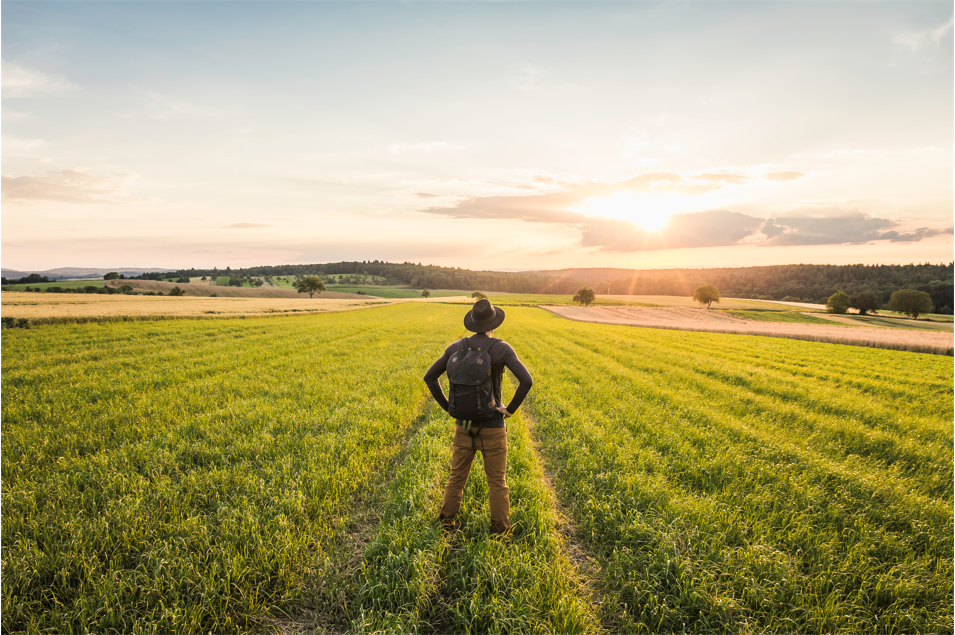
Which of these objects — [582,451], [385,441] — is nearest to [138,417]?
[385,441]

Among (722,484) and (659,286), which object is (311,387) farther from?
(659,286)

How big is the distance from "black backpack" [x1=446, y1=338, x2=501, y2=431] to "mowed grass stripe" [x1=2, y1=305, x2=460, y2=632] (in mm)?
2453

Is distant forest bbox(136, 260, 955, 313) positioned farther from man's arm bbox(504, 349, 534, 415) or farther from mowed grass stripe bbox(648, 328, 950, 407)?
man's arm bbox(504, 349, 534, 415)

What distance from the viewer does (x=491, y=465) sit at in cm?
488

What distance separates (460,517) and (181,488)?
4451 mm

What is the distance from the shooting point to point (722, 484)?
646 centimetres

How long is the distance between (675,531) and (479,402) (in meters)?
3.20

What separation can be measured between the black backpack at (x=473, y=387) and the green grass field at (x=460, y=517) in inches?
62.5

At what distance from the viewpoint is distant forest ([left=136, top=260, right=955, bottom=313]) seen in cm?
10369

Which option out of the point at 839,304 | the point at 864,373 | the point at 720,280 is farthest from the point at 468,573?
the point at 720,280

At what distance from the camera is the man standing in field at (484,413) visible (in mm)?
4805

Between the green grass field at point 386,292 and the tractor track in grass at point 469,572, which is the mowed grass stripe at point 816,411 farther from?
the green grass field at point 386,292

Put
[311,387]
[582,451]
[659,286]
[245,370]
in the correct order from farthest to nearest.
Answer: [659,286] < [245,370] < [311,387] < [582,451]

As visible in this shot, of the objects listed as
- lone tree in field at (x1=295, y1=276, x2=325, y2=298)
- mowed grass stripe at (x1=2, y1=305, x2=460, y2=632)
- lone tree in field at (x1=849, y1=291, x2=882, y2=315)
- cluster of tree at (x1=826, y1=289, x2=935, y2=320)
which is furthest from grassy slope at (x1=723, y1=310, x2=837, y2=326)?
lone tree in field at (x1=295, y1=276, x2=325, y2=298)
